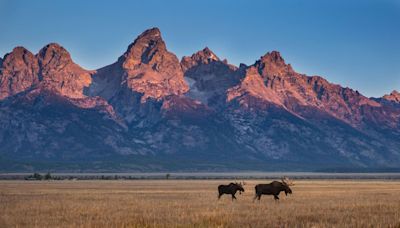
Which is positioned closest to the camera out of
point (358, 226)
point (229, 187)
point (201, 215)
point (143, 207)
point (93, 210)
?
point (358, 226)

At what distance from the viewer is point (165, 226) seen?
3181cm

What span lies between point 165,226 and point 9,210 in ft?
44.0

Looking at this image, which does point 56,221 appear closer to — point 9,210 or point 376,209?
point 9,210

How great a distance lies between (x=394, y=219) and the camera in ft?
112

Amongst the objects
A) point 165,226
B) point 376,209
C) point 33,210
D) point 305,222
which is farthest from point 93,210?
point 376,209

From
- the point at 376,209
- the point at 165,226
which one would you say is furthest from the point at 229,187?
Result: the point at 165,226

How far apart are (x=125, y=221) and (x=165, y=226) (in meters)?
2.70

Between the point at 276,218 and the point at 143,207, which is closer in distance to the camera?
the point at 276,218

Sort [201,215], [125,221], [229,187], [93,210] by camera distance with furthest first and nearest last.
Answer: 1. [229,187]
2. [93,210]
3. [201,215]
4. [125,221]

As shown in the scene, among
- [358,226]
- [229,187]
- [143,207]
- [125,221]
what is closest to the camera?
[358,226]

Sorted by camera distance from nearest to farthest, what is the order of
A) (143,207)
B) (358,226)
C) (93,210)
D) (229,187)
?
1. (358,226)
2. (93,210)
3. (143,207)
4. (229,187)

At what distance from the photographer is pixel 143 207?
44188 mm

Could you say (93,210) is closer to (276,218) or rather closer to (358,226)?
(276,218)

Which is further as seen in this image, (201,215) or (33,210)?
(33,210)
